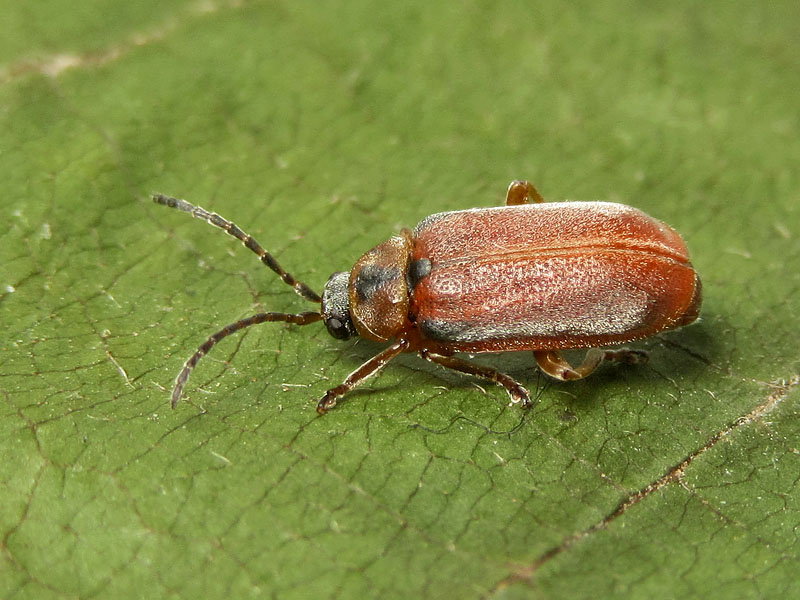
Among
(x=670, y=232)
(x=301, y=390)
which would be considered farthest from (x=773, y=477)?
(x=301, y=390)

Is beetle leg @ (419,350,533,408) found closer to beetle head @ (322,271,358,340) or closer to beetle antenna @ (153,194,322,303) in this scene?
beetle head @ (322,271,358,340)

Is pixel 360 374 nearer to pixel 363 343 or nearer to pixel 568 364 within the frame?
pixel 363 343

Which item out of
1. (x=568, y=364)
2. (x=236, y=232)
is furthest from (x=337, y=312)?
(x=568, y=364)

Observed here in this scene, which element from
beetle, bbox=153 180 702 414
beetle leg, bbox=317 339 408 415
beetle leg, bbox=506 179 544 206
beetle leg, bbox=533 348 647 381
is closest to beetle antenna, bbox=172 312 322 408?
beetle, bbox=153 180 702 414

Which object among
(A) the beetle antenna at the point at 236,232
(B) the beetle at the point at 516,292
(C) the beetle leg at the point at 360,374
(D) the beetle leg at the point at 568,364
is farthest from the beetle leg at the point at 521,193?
(A) the beetle antenna at the point at 236,232

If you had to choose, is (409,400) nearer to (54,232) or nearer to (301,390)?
(301,390)

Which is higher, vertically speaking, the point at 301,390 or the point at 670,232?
the point at 670,232
